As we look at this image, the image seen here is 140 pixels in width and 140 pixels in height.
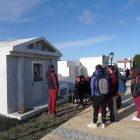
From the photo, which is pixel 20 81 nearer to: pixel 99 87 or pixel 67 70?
pixel 99 87

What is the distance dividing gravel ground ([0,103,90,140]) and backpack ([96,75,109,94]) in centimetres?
187

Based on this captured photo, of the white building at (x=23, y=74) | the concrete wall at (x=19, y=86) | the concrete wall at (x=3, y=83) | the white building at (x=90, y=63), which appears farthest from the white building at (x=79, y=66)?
the concrete wall at (x=3, y=83)

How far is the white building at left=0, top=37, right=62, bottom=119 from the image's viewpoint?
32.0 ft

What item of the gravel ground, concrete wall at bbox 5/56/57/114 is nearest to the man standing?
the gravel ground

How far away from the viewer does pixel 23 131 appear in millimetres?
7816

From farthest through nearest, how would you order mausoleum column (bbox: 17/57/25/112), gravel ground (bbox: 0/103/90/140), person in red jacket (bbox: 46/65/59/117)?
mausoleum column (bbox: 17/57/25/112)
person in red jacket (bbox: 46/65/59/117)
gravel ground (bbox: 0/103/90/140)

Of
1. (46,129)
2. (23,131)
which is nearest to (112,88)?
(46,129)

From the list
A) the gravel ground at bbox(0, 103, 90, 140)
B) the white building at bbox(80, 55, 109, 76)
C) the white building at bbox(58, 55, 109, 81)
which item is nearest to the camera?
the gravel ground at bbox(0, 103, 90, 140)

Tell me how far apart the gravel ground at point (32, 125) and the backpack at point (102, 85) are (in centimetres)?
187

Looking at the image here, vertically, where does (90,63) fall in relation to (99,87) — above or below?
above

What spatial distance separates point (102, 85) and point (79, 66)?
2651 centimetres

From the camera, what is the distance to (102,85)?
25.2 feet

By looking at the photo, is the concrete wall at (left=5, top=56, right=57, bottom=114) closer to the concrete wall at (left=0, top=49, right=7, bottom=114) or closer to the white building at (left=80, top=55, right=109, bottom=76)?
the concrete wall at (left=0, top=49, right=7, bottom=114)

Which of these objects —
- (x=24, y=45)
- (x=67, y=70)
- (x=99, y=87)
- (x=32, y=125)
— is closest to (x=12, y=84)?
(x=24, y=45)
